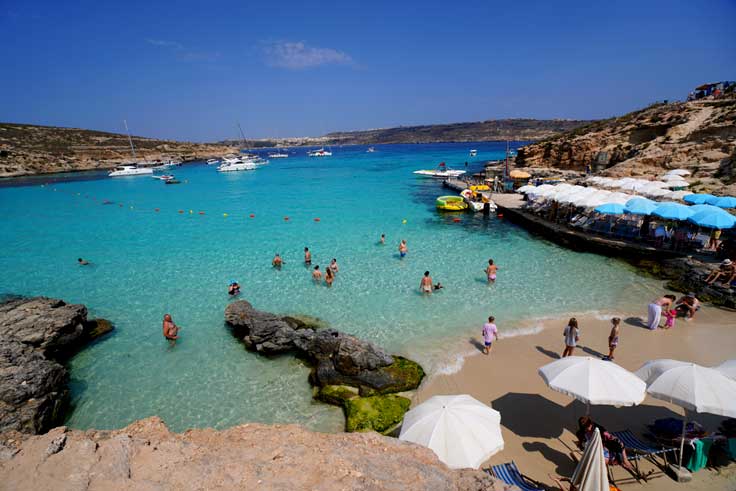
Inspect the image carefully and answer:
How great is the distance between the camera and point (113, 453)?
11.2 ft

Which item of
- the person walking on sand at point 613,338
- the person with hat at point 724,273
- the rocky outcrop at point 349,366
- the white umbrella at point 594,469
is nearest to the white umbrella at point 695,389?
the white umbrella at point 594,469

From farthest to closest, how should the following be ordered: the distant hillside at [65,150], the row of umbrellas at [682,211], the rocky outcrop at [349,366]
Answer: the distant hillside at [65,150] → the row of umbrellas at [682,211] → the rocky outcrop at [349,366]

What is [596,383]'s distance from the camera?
5.88 m

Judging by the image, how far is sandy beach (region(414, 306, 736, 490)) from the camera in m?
6.10

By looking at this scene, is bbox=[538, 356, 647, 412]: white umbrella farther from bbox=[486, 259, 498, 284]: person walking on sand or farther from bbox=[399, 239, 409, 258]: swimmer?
bbox=[399, 239, 409, 258]: swimmer

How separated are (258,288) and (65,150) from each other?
98.1 metres

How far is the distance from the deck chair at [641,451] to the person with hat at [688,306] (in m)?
6.62

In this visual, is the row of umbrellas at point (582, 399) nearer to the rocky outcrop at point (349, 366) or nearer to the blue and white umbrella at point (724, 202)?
the rocky outcrop at point (349, 366)

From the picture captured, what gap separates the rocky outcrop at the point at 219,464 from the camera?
3.09 m

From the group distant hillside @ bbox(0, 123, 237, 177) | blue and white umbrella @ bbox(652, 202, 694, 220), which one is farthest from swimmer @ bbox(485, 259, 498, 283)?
distant hillside @ bbox(0, 123, 237, 177)

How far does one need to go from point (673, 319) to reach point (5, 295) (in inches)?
976

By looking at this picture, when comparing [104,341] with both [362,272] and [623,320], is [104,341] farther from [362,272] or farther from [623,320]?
[623,320]

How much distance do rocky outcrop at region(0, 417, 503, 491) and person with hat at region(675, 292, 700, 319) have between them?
1135cm

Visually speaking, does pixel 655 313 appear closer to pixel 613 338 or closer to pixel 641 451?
pixel 613 338
